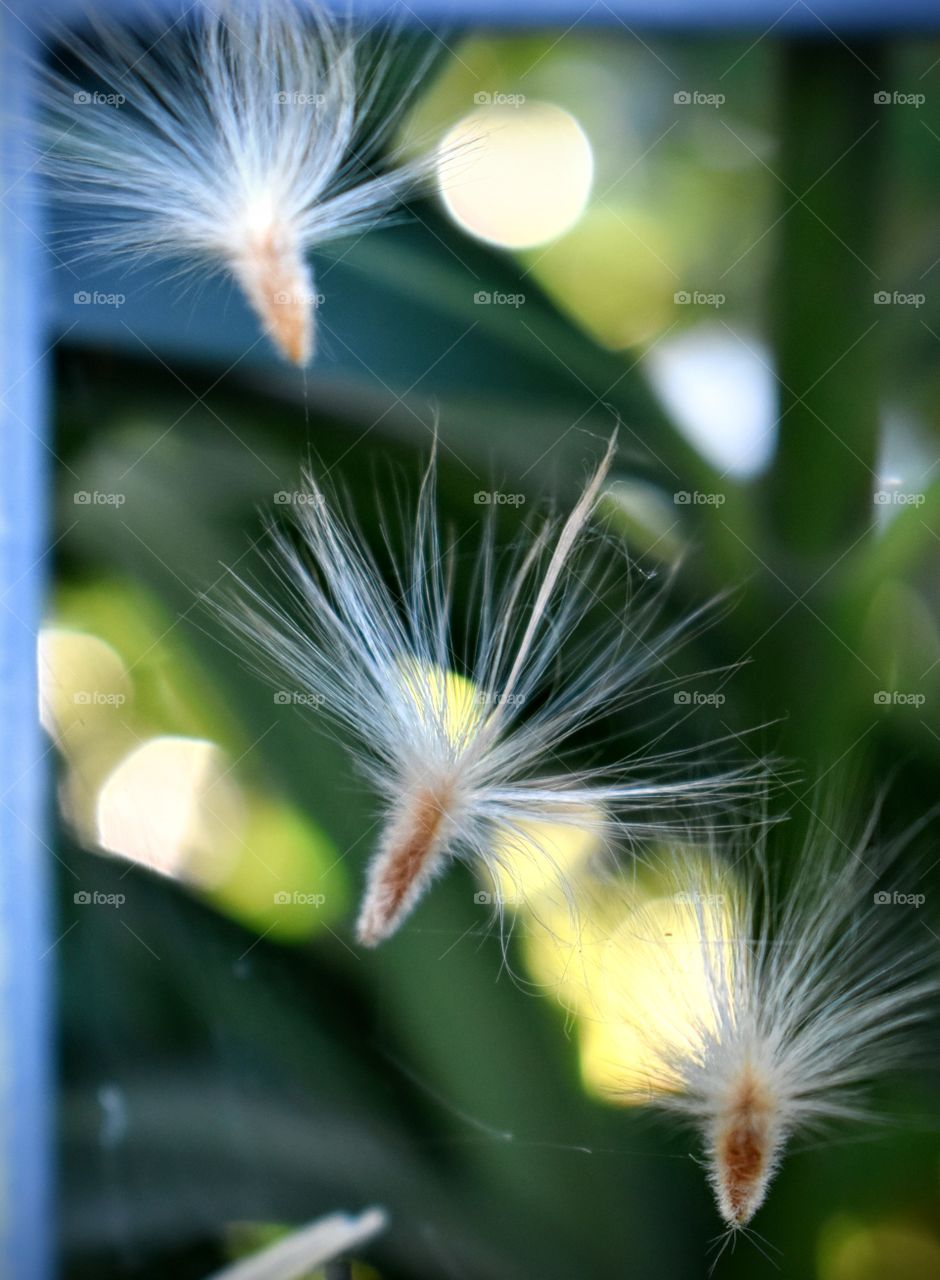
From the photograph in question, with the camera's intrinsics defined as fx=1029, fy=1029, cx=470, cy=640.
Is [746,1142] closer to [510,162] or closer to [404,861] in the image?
[404,861]

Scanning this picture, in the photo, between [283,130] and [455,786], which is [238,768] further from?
[283,130]

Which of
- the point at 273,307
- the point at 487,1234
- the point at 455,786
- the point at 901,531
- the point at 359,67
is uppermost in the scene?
the point at 359,67

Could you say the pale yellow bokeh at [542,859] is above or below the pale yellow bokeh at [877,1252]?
above

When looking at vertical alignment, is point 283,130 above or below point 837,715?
above

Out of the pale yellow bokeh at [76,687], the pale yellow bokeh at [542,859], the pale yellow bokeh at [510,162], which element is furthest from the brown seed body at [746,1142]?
the pale yellow bokeh at [510,162]

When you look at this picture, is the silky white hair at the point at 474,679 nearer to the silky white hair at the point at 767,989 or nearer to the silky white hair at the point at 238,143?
the silky white hair at the point at 767,989

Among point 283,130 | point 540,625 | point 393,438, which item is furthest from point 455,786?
point 283,130
